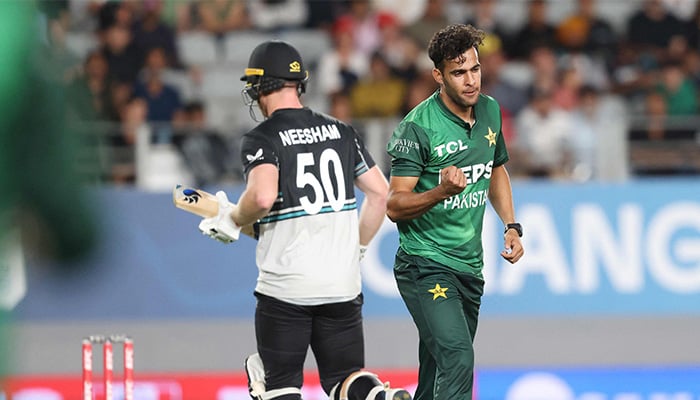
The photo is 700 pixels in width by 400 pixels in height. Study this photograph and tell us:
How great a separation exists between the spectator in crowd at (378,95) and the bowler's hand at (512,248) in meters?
7.60

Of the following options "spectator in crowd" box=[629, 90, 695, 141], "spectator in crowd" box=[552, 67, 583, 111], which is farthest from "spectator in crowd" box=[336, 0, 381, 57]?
"spectator in crowd" box=[629, 90, 695, 141]

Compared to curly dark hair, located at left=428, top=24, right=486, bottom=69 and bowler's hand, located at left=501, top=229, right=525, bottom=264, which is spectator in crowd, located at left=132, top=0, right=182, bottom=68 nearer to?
curly dark hair, located at left=428, top=24, right=486, bottom=69

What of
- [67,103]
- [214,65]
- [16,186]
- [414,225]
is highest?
[214,65]

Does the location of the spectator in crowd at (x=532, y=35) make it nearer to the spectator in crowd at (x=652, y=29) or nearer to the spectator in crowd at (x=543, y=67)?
the spectator in crowd at (x=543, y=67)

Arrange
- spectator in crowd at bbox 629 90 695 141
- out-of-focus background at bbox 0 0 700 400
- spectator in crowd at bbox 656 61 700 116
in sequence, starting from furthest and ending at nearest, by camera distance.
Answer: spectator in crowd at bbox 656 61 700 116 < spectator in crowd at bbox 629 90 695 141 < out-of-focus background at bbox 0 0 700 400

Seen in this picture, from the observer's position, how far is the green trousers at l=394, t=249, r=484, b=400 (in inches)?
227

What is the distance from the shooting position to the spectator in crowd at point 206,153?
12617mm

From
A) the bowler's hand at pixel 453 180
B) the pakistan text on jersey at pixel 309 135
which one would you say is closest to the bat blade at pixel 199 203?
the pakistan text on jersey at pixel 309 135

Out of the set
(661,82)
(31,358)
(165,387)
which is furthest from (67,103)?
(661,82)

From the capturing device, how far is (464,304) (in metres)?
6.13

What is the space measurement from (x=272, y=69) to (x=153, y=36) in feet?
29.3

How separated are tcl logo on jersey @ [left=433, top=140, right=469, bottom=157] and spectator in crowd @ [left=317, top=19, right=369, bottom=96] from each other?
313 inches

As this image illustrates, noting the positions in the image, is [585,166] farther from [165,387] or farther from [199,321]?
[165,387]

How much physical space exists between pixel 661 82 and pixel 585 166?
2.20 m
